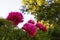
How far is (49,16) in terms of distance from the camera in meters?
11.8

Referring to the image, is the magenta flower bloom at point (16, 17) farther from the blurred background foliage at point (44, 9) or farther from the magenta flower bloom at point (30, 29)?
the blurred background foliage at point (44, 9)

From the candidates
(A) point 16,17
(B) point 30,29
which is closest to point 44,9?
(A) point 16,17

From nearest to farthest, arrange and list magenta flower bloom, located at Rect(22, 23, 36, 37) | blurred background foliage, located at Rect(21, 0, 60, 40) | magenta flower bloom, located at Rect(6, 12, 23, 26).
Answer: magenta flower bloom, located at Rect(22, 23, 36, 37)
magenta flower bloom, located at Rect(6, 12, 23, 26)
blurred background foliage, located at Rect(21, 0, 60, 40)

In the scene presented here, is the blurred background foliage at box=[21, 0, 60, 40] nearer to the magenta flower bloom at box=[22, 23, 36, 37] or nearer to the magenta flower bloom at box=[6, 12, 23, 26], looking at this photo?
the magenta flower bloom at box=[6, 12, 23, 26]

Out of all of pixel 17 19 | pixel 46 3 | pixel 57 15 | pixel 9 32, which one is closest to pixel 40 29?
pixel 17 19

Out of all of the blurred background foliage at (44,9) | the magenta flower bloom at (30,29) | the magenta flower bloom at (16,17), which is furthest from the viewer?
the blurred background foliage at (44,9)

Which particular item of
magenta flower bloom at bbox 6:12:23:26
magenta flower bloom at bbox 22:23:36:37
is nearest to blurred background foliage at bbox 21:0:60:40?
magenta flower bloom at bbox 6:12:23:26

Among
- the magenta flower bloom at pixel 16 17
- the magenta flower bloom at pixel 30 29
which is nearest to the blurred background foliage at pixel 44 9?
the magenta flower bloom at pixel 16 17

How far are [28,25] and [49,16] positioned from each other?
789cm

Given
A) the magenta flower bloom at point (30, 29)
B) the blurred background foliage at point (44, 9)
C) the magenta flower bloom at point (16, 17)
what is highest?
the blurred background foliage at point (44, 9)

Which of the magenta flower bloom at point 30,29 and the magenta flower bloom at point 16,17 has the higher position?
the magenta flower bloom at point 16,17

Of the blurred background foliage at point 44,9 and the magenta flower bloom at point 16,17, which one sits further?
the blurred background foliage at point 44,9

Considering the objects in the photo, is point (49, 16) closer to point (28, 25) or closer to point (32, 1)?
point (32, 1)

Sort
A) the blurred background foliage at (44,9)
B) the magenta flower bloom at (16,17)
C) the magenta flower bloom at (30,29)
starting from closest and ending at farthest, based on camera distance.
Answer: the magenta flower bloom at (30,29) < the magenta flower bloom at (16,17) < the blurred background foliage at (44,9)
